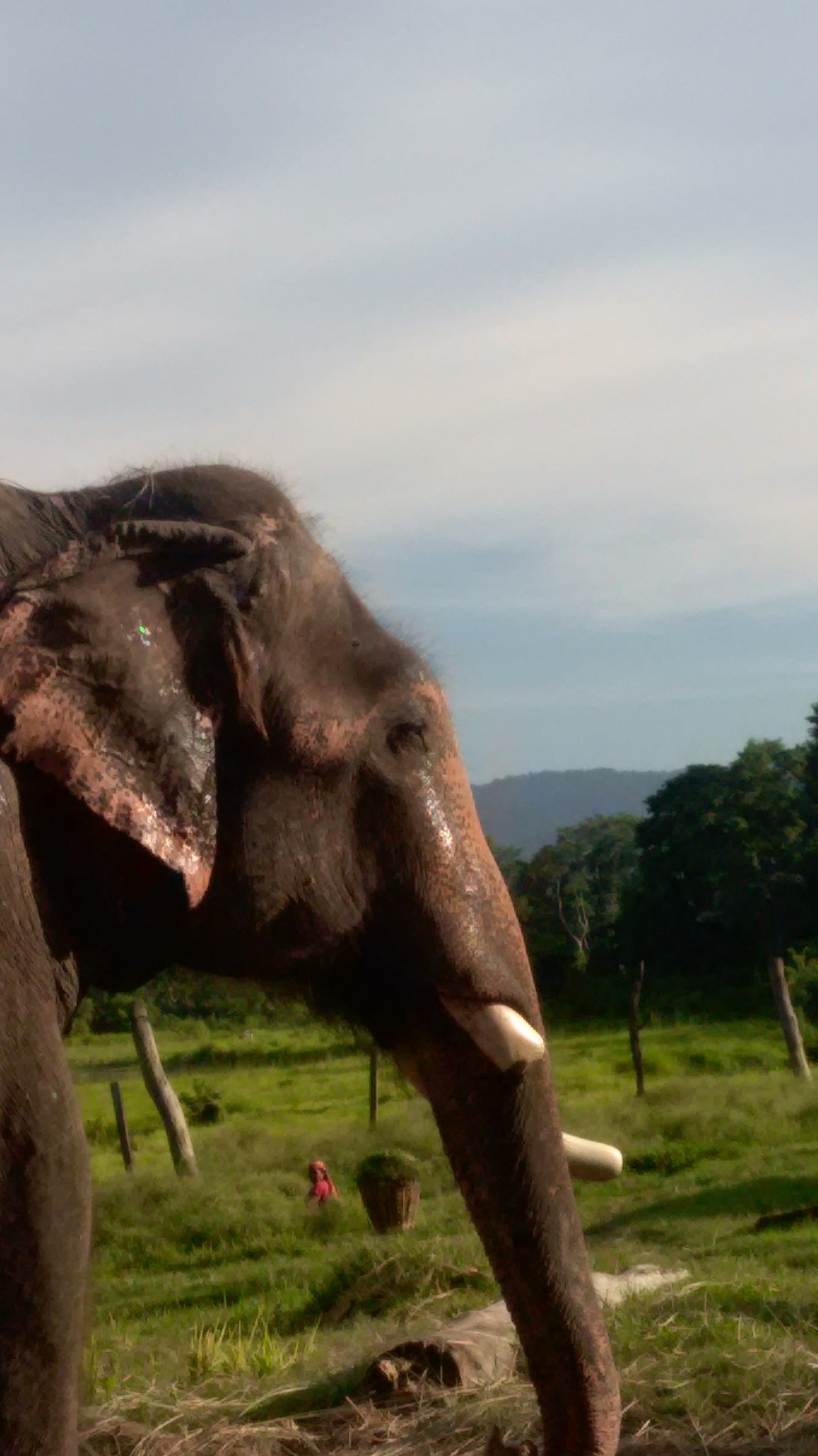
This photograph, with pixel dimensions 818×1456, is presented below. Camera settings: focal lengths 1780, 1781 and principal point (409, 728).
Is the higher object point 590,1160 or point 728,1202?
point 590,1160

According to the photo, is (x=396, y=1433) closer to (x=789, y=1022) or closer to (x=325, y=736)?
(x=325, y=736)

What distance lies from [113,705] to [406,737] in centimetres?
67

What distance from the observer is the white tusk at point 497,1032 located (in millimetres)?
3248

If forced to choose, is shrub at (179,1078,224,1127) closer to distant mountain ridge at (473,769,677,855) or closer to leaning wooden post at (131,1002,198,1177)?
leaning wooden post at (131,1002,198,1177)

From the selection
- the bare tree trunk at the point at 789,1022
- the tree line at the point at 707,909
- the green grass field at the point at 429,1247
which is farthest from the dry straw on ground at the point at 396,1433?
the tree line at the point at 707,909

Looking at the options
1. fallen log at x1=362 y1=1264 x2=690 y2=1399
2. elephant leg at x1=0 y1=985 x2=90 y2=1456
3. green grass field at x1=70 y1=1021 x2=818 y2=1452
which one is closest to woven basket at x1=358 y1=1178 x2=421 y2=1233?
green grass field at x1=70 y1=1021 x2=818 y2=1452

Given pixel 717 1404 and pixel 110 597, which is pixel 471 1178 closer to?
pixel 110 597

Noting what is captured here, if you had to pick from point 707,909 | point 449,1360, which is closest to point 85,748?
point 449,1360

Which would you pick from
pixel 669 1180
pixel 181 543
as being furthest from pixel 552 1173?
pixel 669 1180

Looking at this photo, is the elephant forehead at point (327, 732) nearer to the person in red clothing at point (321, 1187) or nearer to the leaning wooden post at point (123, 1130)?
the person in red clothing at point (321, 1187)

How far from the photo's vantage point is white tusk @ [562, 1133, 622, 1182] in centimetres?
350

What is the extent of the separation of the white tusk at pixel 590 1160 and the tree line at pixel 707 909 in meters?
22.5

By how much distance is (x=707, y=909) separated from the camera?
31609mm

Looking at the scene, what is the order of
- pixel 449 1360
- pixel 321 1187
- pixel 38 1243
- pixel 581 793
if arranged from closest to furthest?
pixel 38 1243
pixel 449 1360
pixel 321 1187
pixel 581 793
